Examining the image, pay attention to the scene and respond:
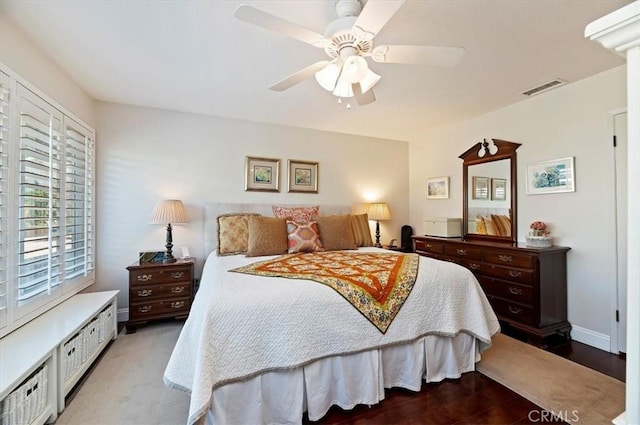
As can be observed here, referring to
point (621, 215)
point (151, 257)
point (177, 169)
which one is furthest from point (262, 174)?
point (621, 215)

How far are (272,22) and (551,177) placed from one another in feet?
10.1

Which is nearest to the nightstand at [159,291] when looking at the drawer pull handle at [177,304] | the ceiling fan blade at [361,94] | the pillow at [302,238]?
the drawer pull handle at [177,304]

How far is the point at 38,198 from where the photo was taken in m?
2.09

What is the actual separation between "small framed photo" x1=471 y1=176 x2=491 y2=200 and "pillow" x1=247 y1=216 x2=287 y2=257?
2533 millimetres

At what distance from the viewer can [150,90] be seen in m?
2.95

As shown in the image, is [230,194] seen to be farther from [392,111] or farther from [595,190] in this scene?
[595,190]

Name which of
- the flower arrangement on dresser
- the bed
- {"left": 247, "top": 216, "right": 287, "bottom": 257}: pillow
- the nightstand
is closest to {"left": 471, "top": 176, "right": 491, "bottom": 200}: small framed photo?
the flower arrangement on dresser

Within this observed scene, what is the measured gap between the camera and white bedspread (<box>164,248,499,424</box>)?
1.46 metres

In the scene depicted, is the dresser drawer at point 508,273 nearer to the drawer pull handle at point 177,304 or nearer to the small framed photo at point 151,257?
the drawer pull handle at point 177,304

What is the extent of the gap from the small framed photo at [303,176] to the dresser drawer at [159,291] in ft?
6.05

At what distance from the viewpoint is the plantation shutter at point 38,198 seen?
194cm

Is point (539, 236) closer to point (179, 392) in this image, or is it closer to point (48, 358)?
point (179, 392)

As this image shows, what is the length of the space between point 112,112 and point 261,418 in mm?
3498

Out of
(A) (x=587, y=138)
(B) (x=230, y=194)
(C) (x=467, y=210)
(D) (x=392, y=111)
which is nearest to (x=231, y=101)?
(B) (x=230, y=194)
